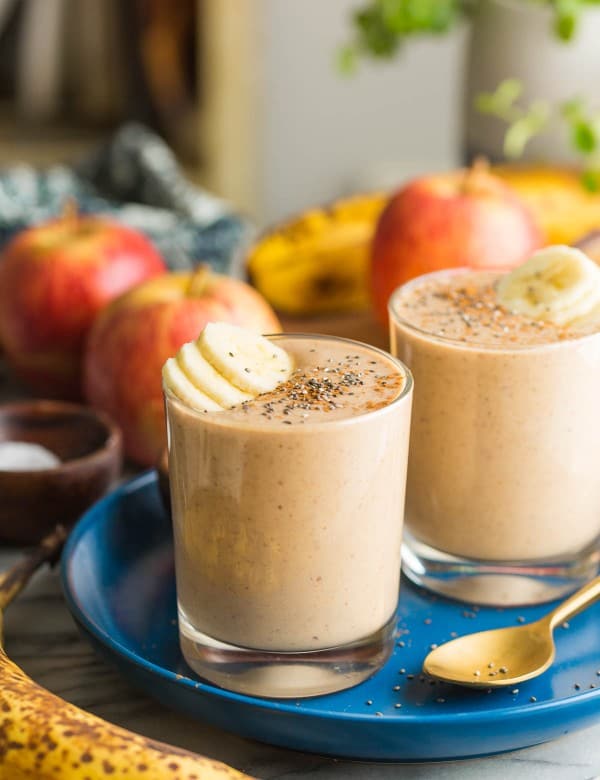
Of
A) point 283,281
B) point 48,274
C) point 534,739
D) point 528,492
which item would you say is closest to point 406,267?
point 283,281

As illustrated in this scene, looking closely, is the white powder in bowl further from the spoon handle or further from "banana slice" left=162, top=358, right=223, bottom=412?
the spoon handle

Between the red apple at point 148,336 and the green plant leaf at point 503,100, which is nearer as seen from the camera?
the red apple at point 148,336

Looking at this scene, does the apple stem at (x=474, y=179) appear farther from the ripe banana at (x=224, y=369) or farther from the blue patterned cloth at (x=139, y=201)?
the ripe banana at (x=224, y=369)

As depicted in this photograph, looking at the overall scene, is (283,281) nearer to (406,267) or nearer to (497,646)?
(406,267)

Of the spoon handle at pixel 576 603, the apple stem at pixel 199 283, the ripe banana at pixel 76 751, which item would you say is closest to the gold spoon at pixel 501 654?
the spoon handle at pixel 576 603

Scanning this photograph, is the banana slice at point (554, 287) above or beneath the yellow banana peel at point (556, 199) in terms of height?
above

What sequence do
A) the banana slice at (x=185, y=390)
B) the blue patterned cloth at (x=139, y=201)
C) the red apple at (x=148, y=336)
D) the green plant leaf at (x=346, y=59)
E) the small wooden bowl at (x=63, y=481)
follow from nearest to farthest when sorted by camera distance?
the banana slice at (x=185, y=390)
the small wooden bowl at (x=63, y=481)
the red apple at (x=148, y=336)
the blue patterned cloth at (x=139, y=201)
the green plant leaf at (x=346, y=59)

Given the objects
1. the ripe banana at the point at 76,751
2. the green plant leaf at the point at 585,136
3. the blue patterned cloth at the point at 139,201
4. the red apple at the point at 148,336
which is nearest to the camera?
the ripe banana at the point at 76,751
